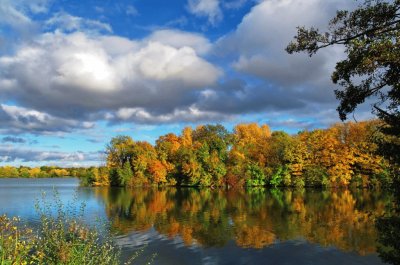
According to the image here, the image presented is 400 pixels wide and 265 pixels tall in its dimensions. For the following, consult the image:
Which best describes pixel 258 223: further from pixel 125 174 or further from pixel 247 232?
pixel 125 174

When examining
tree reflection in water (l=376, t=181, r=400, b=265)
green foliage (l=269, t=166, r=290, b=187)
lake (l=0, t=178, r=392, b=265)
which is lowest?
lake (l=0, t=178, r=392, b=265)

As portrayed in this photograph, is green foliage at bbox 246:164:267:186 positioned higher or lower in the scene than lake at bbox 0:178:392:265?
higher

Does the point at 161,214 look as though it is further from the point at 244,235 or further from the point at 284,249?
the point at 284,249

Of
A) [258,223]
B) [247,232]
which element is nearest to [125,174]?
[258,223]

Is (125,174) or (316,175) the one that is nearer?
A: (316,175)

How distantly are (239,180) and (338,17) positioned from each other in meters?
80.8

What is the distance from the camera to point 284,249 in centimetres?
2655

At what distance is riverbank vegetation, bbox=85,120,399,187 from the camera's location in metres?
79.8

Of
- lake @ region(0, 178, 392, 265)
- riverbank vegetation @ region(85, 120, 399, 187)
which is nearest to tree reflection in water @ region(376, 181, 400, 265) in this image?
lake @ region(0, 178, 392, 265)

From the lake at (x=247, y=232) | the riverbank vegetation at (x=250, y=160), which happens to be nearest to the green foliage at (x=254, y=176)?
the riverbank vegetation at (x=250, y=160)

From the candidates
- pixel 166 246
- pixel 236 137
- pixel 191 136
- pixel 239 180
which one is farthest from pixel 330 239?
pixel 191 136

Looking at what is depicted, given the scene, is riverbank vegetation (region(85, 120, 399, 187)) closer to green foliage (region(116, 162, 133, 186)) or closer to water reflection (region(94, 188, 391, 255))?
green foliage (region(116, 162, 133, 186))

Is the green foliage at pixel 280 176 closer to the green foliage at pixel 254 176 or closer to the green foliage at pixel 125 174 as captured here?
the green foliage at pixel 254 176

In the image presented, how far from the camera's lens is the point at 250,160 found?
9462 cm
